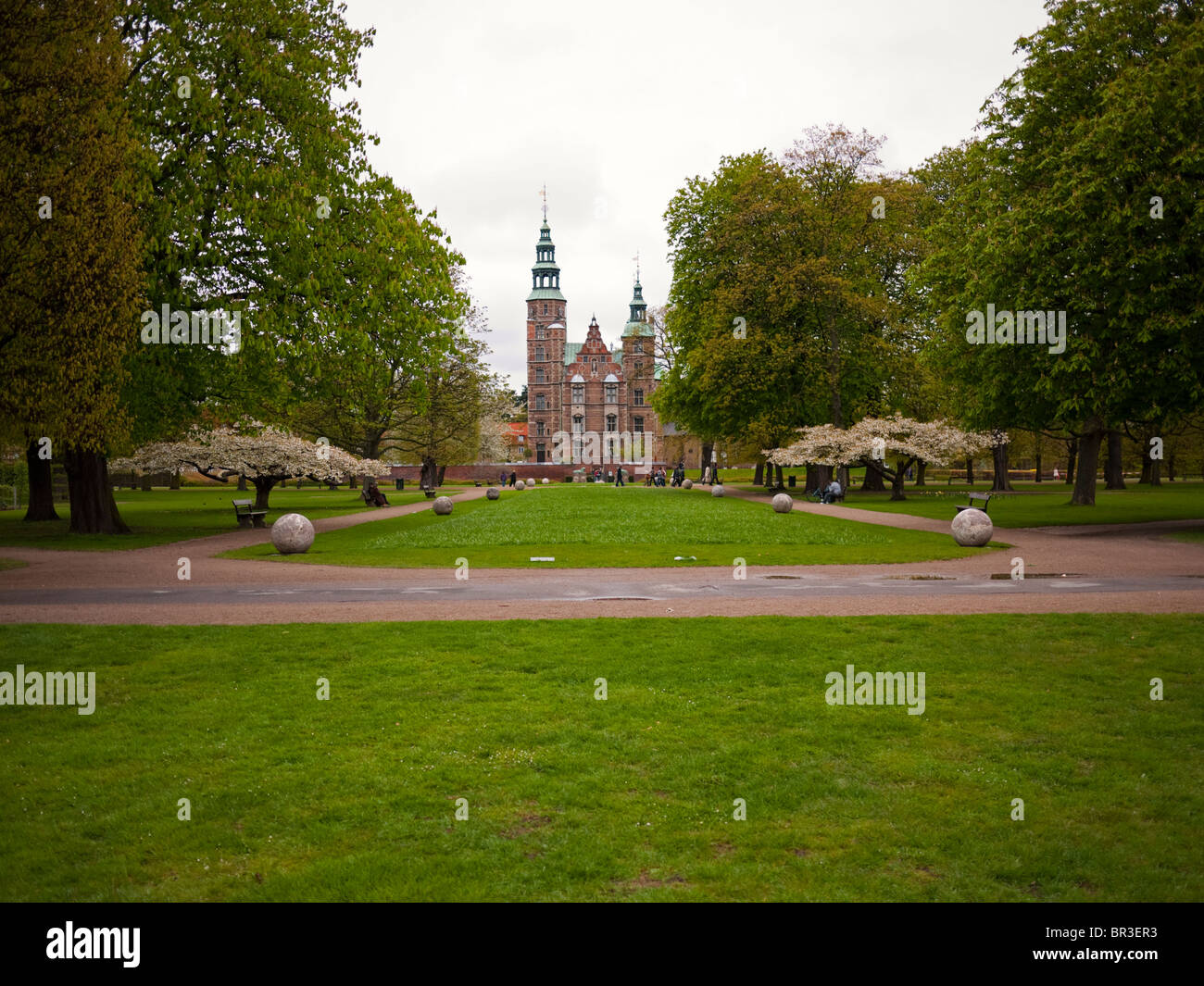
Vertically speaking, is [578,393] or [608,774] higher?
[578,393]

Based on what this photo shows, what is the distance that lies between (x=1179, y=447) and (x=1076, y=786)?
73.1 meters

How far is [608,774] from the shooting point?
21.2 ft

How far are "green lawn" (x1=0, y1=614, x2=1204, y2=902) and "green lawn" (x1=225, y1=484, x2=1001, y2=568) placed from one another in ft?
32.4

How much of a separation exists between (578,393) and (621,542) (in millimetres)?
107624

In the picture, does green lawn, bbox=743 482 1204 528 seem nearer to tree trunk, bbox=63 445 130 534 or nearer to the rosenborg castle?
tree trunk, bbox=63 445 130 534

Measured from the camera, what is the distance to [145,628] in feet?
39.4

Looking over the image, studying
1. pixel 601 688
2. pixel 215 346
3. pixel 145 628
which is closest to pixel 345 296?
pixel 215 346

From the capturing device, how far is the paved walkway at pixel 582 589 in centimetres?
1325

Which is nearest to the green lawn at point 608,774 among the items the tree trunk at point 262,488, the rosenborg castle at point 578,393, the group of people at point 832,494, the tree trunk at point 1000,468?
the tree trunk at point 262,488

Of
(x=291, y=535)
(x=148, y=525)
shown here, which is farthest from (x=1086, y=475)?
(x=148, y=525)

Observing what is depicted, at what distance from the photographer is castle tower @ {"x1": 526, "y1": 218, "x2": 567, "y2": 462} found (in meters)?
133

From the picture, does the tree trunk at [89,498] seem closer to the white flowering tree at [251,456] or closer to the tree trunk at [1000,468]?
the white flowering tree at [251,456]

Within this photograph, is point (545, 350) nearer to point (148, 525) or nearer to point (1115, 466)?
point (1115, 466)

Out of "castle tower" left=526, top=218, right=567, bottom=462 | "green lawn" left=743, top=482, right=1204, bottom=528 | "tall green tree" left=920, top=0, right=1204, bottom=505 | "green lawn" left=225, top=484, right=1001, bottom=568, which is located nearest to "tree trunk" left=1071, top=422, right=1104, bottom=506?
"green lawn" left=743, top=482, right=1204, bottom=528
